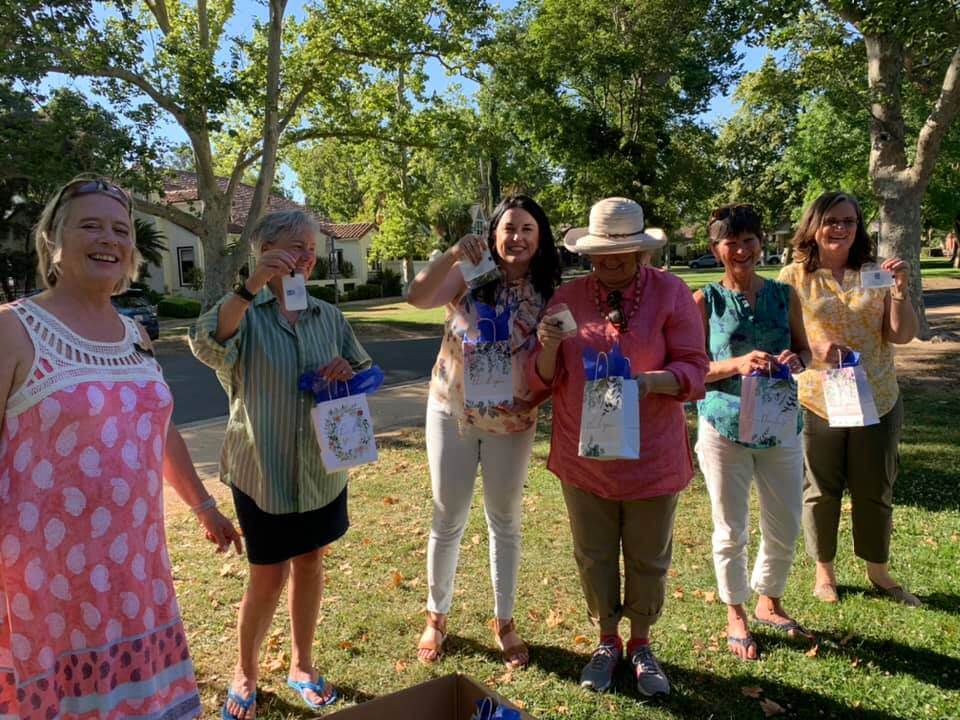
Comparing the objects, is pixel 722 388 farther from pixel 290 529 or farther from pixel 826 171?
pixel 826 171

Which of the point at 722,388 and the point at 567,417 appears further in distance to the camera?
the point at 722,388

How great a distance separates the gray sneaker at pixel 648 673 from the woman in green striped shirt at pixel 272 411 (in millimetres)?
1540

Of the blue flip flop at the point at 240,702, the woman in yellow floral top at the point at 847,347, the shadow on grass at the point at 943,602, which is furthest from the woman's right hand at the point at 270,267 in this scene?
the shadow on grass at the point at 943,602

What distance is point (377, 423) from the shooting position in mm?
8953

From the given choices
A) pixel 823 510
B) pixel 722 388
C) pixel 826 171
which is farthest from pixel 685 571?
pixel 826 171

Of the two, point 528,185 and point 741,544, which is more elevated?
point 528,185

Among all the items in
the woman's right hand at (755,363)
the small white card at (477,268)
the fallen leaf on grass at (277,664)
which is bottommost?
the fallen leaf on grass at (277,664)

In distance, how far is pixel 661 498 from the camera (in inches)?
118

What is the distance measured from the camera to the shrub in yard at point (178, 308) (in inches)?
1033

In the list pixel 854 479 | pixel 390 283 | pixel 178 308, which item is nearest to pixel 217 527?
pixel 854 479

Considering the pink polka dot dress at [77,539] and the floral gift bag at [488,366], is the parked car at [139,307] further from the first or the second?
the pink polka dot dress at [77,539]

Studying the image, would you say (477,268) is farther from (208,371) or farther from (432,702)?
(208,371)

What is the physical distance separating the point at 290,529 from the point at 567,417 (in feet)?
4.09

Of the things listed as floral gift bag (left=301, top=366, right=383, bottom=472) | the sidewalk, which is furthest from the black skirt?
the sidewalk
